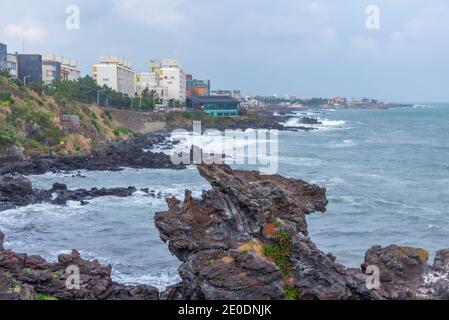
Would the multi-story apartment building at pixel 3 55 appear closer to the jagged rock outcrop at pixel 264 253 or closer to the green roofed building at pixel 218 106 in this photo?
the green roofed building at pixel 218 106

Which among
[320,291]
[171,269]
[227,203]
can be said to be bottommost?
[171,269]

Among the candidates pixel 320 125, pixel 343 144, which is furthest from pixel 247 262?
pixel 320 125

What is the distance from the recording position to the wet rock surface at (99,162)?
1607 inches

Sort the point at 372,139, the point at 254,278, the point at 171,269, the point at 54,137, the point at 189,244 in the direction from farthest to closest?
1. the point at 372,139
2. the point at 54,137
3. the point at 171,269
4. the point at 189,244
5. the point at 254,278

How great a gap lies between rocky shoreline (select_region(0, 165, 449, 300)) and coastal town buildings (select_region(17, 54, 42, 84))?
82.5 metres

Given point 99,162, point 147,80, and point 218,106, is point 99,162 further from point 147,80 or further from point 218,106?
point 147,80

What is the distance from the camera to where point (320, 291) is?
13180 mm

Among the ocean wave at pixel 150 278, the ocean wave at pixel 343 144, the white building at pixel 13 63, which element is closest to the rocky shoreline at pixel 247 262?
the ocean wave at pixel 150 278

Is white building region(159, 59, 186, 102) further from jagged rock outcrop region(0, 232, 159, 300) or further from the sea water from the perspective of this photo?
jagged rock outcrop region(0, 232, 159, 300)

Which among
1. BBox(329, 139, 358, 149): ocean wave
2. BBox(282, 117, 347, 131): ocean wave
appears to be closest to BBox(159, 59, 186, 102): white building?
BBox(282, 117, 347, 131): ocean wave

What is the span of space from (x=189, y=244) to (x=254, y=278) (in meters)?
2.42

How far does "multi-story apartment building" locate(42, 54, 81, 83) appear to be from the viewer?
4151 inches
